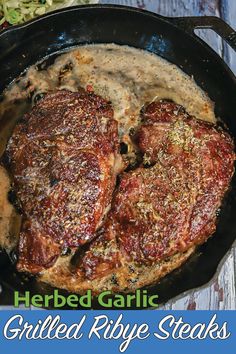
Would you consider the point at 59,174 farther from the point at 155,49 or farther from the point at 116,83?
the point at 155,49

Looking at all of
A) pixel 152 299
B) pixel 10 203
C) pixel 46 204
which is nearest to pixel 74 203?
pixel 46 204

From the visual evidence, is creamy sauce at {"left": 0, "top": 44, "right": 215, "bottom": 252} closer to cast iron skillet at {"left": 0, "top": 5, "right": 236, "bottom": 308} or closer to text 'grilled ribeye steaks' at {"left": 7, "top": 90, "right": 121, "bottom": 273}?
cast iron skillet at {"left": 0, "top": 5, "right": 236, "bottom": 308}

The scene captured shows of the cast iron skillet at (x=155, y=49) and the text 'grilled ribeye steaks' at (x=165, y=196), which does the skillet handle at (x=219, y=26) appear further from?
the text 'grilled ribeye steaks' at (x=165, y=196)

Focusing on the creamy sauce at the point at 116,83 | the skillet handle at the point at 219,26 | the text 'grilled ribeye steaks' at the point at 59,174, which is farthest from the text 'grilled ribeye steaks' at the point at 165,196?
the skillet handle at the point at 219,26

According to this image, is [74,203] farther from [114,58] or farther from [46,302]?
[114,58]

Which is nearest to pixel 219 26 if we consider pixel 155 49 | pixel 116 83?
pixel 155 49

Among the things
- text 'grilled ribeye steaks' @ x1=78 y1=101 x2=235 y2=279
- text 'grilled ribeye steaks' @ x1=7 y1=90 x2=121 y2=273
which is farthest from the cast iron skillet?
text 'grilled ribeye steaks' @ x1=7 y1=90 x2=121 y2=273

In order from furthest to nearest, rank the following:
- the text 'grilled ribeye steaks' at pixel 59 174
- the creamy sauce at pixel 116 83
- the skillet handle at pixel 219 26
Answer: the creamy sauce at pixel 116 83, the skillet handle at pixel 219 26, the text 'grilled ribeye steaks' at pixel 59 174
